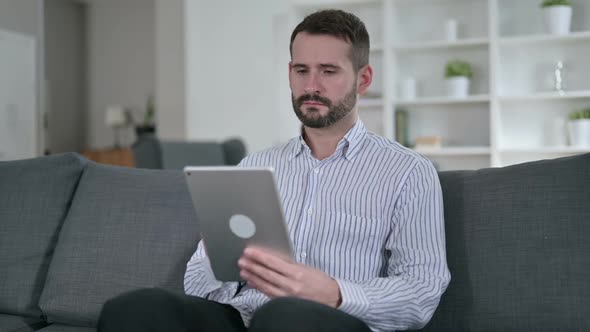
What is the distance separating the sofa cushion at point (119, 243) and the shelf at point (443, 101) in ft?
11.0

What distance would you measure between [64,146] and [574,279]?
7.51 meters

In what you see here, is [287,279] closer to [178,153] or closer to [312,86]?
[312,86]

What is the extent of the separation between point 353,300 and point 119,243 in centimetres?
81

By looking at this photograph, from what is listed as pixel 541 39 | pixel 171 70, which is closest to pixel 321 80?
pixel 541 39

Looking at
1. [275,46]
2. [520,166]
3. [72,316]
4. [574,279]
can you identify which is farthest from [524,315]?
[275,46]

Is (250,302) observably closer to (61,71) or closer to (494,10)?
(494,10)

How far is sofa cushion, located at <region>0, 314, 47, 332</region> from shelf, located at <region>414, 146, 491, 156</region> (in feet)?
11.6

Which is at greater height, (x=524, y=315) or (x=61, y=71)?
(x=61, y=71)

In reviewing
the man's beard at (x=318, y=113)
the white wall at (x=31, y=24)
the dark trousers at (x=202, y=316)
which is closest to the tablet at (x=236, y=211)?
the dark trousers at (x=202, y=316)

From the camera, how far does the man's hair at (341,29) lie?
63.7 inches

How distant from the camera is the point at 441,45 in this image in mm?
5039

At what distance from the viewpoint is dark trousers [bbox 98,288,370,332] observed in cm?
123

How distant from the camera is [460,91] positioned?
4977mm

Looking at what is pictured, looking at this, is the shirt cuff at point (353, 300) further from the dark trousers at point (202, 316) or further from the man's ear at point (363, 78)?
the man's ear at point (363, 78)
